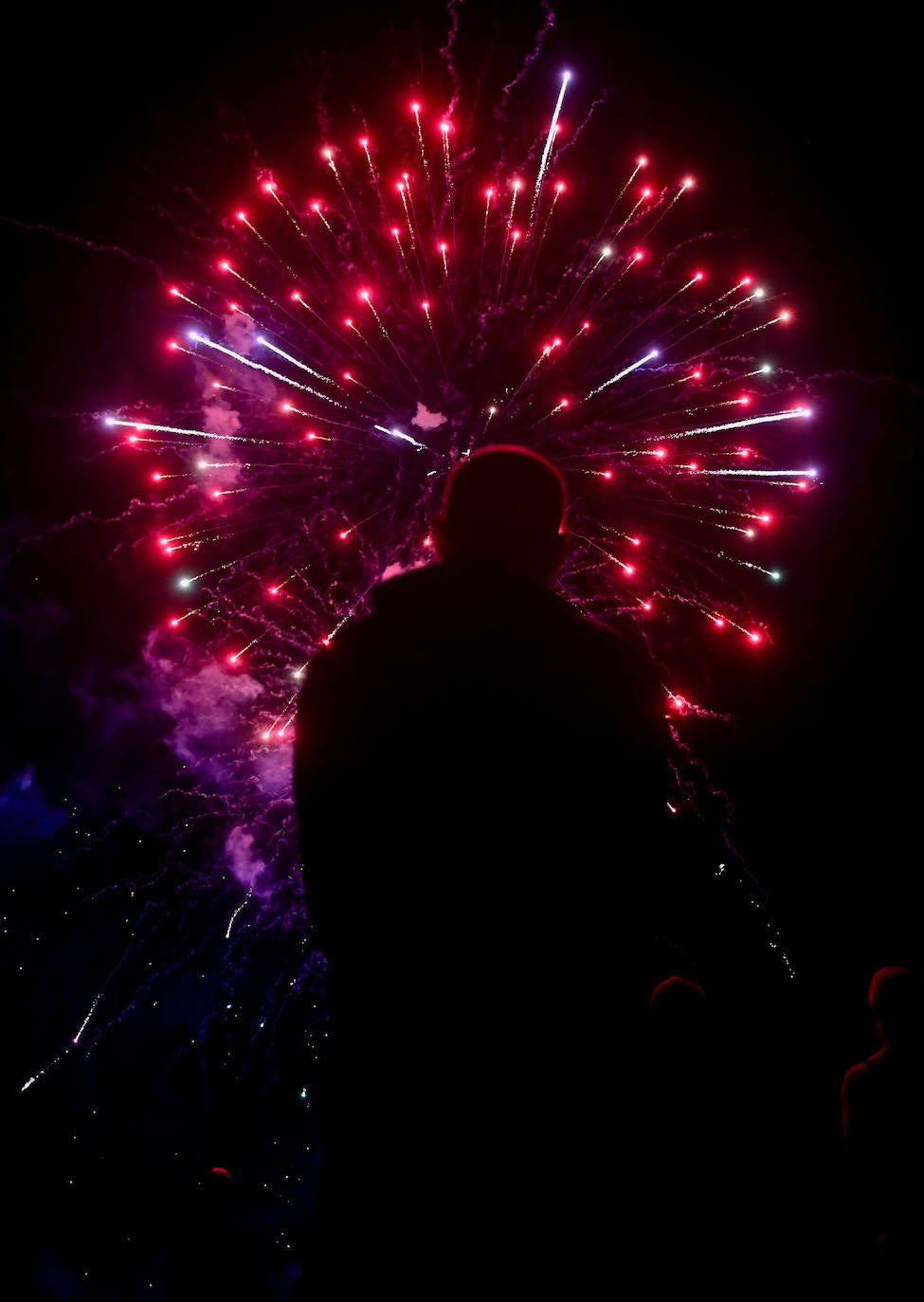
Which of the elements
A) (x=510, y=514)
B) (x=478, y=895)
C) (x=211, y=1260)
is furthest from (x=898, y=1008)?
(x=211, y=1260)

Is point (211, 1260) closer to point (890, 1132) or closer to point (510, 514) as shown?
point (890, 1132)

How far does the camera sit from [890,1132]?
4.55 ft

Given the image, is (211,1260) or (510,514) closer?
(211,1260)

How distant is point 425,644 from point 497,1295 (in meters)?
0.81

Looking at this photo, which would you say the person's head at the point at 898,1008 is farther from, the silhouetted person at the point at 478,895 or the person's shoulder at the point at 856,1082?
the silhouetted person at the point at 478,895

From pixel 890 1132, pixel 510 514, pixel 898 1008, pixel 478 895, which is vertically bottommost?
pixel 890 1132

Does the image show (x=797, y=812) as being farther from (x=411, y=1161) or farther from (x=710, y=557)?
(x=411, y=1161)

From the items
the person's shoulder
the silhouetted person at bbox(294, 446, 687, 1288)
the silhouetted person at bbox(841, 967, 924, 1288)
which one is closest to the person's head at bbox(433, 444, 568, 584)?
the silhouetted person at bbox(294, 446, 687, 1288)

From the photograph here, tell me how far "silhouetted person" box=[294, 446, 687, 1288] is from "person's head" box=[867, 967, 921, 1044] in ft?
3.10

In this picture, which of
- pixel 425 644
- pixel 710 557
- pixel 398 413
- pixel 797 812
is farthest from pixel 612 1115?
pixel 797 812

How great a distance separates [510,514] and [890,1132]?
5.36 ft

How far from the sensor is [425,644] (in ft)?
3.42

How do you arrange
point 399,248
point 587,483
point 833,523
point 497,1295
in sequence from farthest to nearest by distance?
1. point 833,523
2. point 587,483
3. point 399,248
4. point 497,1295

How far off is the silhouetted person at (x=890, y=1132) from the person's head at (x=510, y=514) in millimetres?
1272
